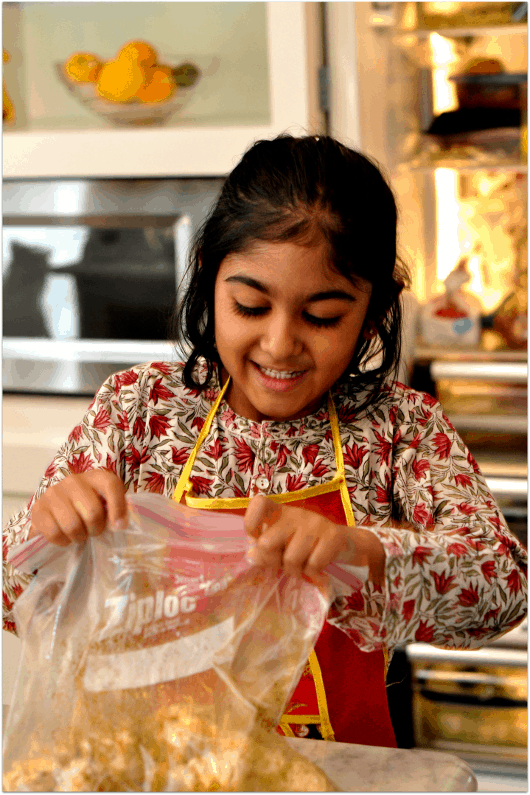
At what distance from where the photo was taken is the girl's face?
0.71m

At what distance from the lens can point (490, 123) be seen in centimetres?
180

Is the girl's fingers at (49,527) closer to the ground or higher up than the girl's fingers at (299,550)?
higher up

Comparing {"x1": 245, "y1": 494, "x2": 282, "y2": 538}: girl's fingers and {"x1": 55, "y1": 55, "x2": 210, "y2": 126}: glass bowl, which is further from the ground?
{"x1": 55, "y1": 55, "x2": 210, "y2": 126}: glass bowl

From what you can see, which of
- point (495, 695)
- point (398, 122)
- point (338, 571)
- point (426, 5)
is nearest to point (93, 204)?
point (398, 122)

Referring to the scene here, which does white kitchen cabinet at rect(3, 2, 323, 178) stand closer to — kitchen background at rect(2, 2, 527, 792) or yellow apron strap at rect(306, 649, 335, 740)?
kitchen background at rect(2, 2, 527, 792)

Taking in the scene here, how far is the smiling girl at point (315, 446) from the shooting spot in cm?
62

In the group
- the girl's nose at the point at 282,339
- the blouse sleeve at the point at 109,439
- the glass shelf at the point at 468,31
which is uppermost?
the glass shelf at the point at 468,31

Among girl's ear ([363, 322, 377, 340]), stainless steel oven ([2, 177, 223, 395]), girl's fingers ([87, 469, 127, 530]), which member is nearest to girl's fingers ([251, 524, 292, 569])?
girl's fingers ([87, 469, 127, 530])

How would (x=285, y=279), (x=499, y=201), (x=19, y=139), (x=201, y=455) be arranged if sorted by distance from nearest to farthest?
(x=285, y=279) < (x=201, y=455) < (x=19, y=139) < (x=499, y=201)

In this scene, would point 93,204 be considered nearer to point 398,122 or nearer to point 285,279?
point 398,122

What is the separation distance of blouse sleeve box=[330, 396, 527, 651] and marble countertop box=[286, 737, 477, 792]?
8 cm

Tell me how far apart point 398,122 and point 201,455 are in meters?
1.16

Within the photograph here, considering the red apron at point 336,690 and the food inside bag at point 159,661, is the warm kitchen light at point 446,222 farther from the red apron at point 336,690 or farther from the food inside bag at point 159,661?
the food inside bag at point 159,661

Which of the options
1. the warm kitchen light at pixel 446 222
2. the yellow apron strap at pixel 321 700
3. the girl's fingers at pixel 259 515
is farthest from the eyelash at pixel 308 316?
the warm kitchen light at pixel 446 222
